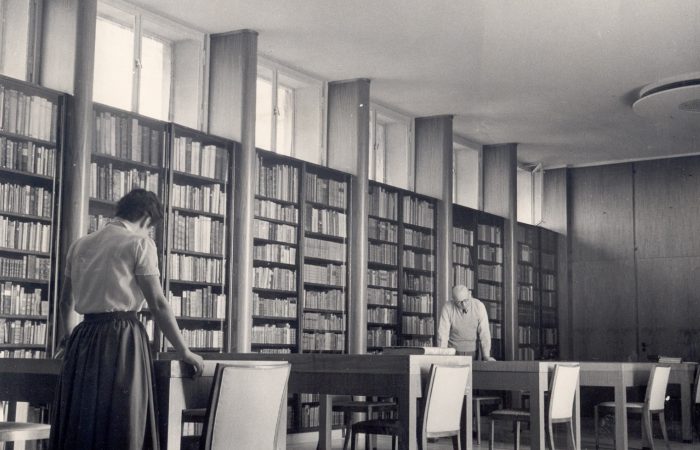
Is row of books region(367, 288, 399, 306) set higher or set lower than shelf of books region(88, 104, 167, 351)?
lower

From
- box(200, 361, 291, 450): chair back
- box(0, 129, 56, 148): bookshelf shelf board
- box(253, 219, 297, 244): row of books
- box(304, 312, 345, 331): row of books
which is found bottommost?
box(200, 361, 291, 450): chair back

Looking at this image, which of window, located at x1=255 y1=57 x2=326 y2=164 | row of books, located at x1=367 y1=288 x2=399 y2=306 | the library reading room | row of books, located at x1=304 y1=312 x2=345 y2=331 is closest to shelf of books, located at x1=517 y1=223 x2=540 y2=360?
the library reading room

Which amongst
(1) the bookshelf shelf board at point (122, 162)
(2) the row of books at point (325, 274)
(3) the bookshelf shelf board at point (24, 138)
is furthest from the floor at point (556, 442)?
(3) the bookshelf shelf board at point (24, 138)

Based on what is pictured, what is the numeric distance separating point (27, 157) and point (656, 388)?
17.0ft

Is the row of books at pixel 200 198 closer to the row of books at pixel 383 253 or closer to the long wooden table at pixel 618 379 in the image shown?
the row of books at pixel 383 253

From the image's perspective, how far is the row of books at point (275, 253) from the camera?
862 cm

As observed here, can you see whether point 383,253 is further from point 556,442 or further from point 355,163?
point 556,442

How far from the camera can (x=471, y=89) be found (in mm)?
10586

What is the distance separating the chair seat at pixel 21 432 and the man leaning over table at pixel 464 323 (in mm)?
5937

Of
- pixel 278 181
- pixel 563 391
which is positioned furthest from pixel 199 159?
pixel 563 391

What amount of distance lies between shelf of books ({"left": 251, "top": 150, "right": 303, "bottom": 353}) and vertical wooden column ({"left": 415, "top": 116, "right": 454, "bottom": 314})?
2.91 metres

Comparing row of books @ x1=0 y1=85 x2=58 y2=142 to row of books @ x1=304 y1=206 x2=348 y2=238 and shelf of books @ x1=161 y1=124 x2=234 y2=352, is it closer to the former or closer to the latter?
shelf of books @ x1=161 y1=124 x2=234 y2=352

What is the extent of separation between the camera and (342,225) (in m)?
9.77

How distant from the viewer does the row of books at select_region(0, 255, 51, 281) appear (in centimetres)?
620
